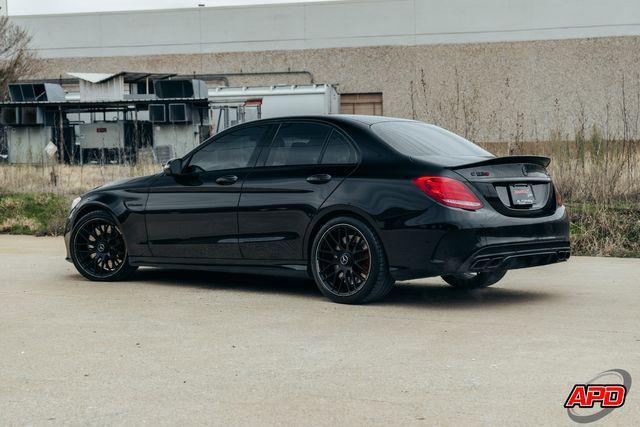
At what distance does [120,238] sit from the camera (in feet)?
33.4

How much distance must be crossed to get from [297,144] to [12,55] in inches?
1557

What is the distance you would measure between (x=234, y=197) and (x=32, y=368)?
Result: 3.47 m

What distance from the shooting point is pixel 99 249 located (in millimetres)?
10328

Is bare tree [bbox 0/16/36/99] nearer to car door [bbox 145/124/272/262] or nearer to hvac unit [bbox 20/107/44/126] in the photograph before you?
hvac unit [bbox 20/107/44/126]

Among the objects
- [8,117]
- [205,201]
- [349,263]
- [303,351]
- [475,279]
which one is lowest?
[475,279]

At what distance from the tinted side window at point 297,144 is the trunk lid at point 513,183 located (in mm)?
1370

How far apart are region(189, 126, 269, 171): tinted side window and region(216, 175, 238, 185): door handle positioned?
13 cm

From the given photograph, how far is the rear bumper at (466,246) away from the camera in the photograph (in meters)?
7.97

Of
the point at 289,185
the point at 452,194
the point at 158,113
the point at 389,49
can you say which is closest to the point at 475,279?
the point at 452,194

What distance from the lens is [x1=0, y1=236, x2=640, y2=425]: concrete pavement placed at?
5062mm

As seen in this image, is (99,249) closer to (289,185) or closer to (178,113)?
(289,185)

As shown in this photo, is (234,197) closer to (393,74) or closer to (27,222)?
(27,222)

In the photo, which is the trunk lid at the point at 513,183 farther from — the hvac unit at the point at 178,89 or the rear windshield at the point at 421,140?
the hvac unit at the point at 178,89

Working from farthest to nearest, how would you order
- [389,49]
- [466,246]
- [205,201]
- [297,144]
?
1. [389,49]
2. [205,201]
3. [297,144]
4. [466,246]
